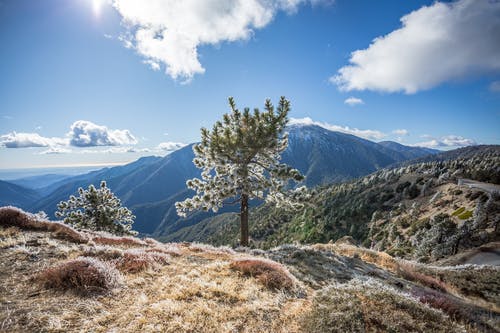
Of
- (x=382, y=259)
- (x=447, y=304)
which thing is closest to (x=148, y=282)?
(x=447, y=304)

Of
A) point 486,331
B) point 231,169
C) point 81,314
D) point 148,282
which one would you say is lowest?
point 486,331

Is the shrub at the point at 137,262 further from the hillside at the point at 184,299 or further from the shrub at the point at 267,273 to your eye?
the shrub at the point at 267,273

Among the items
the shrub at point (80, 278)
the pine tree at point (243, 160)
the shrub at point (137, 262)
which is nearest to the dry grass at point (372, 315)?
the shrub at point (80, 278)

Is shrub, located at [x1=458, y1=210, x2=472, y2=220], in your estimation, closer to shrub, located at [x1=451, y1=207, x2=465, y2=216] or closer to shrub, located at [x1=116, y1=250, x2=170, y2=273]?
shrub, located at [x1=451, y1=207, x2=465, y2=216]

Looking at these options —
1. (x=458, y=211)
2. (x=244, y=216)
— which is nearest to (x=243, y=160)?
(x=244, y=216)

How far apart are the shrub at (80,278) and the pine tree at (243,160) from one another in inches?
422

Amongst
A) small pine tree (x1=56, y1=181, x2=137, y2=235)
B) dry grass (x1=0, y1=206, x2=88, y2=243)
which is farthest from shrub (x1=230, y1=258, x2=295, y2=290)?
small pine tree (x1=56, y1=181, x2=137, y2=235)

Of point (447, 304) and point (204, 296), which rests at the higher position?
point (204, 296)

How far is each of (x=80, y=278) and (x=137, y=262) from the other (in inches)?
107

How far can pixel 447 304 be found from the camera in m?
7.46

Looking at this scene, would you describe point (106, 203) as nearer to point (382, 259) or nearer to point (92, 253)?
point (92, 253)

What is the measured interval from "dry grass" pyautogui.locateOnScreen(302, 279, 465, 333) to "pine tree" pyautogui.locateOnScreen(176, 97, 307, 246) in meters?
11.0

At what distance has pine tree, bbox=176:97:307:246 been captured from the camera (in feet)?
57.7

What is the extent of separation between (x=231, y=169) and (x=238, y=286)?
1103cm
